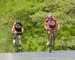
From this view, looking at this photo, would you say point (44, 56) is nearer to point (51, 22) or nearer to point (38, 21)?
point (51, 22)

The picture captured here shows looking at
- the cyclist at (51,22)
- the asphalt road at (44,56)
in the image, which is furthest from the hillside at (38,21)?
the asphalt road at (44,56)

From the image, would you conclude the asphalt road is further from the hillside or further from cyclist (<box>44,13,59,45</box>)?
the hillside

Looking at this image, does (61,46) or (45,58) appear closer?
(45,58)

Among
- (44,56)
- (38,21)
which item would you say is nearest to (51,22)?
(44,56)

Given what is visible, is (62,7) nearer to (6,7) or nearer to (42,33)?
(42,33)

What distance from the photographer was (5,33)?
74.4ft

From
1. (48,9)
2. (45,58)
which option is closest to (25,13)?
(48,9)

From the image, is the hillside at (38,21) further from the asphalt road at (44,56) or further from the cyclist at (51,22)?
the asphalt road at (44,56)

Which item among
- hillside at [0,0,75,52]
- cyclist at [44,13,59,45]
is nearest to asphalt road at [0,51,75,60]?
cyclist at [44,13,59,45]

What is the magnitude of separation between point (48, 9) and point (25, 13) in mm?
Result: 1595

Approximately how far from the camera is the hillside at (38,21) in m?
A: 21.2

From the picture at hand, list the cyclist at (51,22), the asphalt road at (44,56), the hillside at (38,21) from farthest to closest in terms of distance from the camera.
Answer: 1. the hillside at (38,21)
2. the cyclist at (51,22)
3. the asphalt road at (44,56)

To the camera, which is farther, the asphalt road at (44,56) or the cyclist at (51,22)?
the cyclist at (51,22)

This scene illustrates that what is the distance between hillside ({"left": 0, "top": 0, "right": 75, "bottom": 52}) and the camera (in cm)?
2125
